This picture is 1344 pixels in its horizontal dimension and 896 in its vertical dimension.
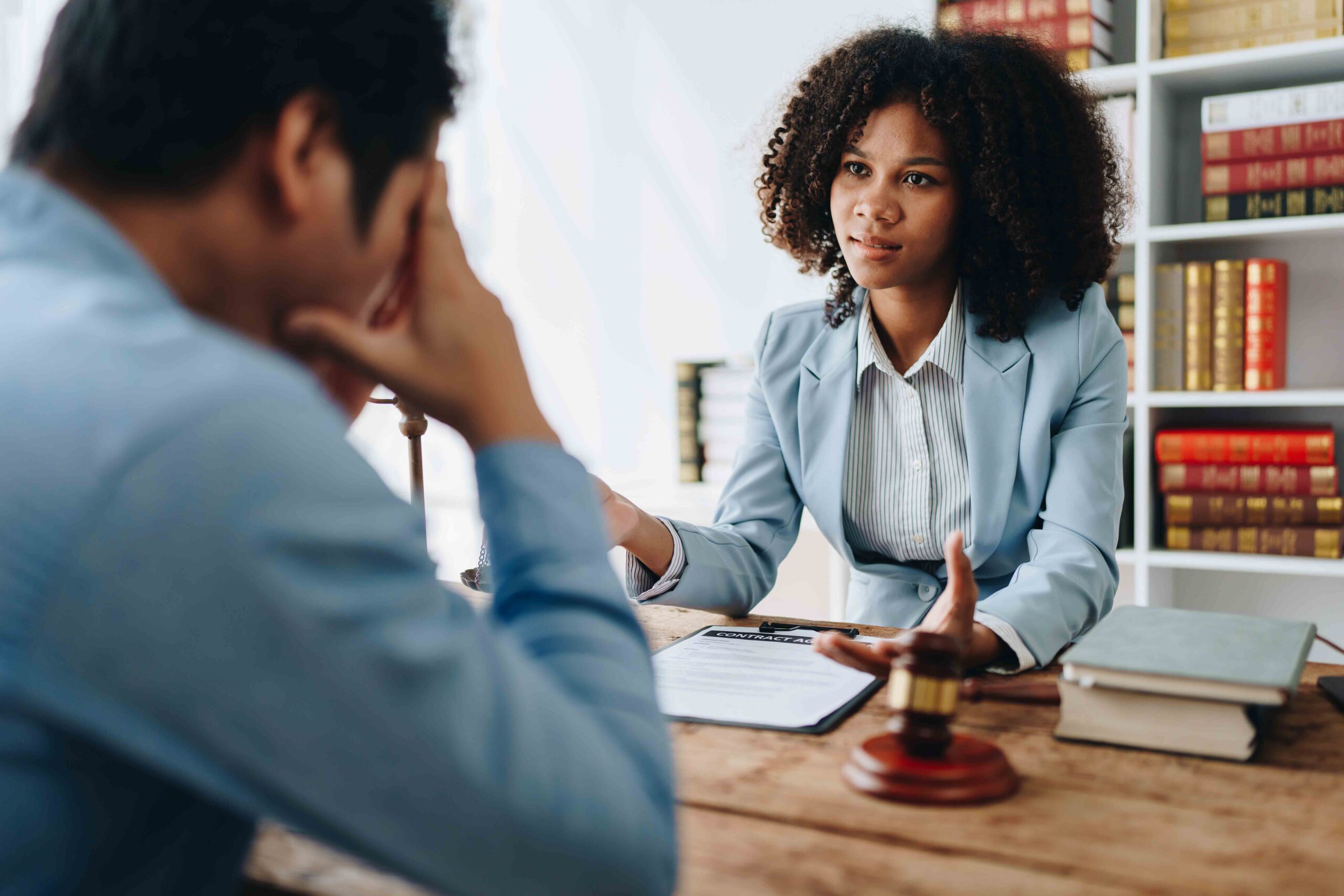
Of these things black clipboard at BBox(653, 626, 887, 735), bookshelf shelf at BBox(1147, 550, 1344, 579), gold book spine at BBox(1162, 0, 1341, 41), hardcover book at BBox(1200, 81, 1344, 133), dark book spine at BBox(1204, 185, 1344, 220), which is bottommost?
bookshelf shelf at BBox(1147, 550, 1344, 579)

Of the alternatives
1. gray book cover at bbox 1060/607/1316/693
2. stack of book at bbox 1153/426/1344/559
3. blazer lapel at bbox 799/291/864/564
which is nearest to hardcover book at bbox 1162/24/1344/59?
stack of book at bbox 1153/426/1344/559

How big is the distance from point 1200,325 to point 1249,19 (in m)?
0.68

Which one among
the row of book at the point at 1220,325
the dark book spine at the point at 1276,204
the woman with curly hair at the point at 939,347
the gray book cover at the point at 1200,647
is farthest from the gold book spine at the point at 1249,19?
the gray book cover at the point at 1200,647

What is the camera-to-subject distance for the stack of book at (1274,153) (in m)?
2.27

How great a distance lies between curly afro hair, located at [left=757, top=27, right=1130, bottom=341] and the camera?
1.62 metres

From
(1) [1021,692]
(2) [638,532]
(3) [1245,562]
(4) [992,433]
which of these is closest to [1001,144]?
(4) [992,433]

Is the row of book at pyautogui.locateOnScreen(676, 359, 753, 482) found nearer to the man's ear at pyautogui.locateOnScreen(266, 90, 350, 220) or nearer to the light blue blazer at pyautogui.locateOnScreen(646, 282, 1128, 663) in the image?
the light blue blazer at pyautogui.locateOnScreen(646, 282, 1128, 663)

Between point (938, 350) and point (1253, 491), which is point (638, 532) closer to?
point (938, 350)

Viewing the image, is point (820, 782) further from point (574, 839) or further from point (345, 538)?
point (345, 538)

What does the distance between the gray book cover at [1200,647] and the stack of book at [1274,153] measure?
1.65m

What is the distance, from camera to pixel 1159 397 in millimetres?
2434

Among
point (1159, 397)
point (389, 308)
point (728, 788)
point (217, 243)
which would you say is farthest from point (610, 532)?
point (1159, 397)

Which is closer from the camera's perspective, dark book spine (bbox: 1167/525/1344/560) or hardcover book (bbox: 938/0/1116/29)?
dark book spine (bbox: 1167/525/1344/560)

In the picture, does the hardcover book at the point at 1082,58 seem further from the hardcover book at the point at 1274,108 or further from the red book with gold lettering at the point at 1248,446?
the red book with gold lettering at the point at 1248,446
